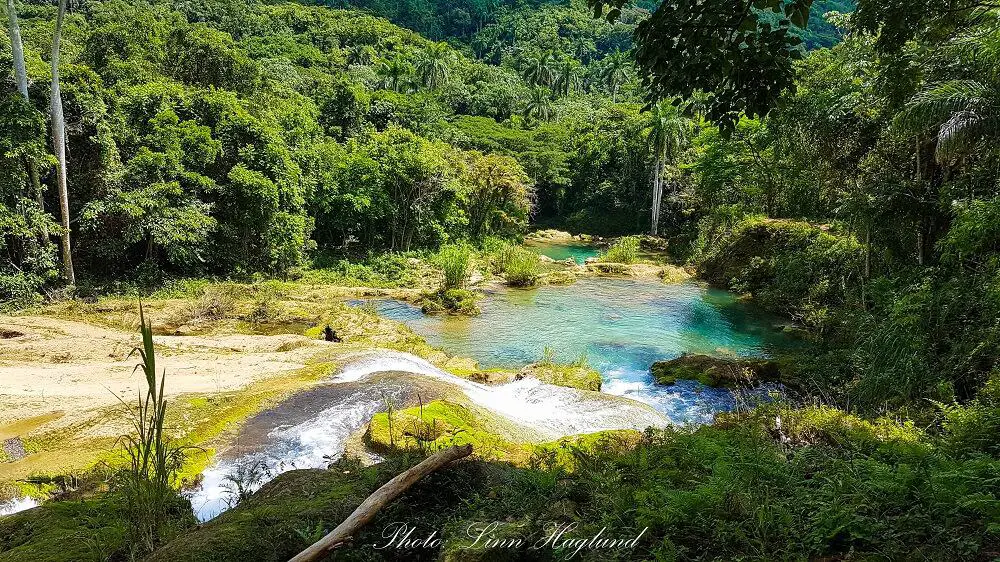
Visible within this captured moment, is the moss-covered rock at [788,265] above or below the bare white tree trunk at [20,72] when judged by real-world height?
below

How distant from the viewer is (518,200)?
34031 mm

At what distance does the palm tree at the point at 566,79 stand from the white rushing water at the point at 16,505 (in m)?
77.6

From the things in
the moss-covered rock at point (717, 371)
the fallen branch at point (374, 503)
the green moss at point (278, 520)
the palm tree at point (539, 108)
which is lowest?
the moss-covered rock at point (717, 371)

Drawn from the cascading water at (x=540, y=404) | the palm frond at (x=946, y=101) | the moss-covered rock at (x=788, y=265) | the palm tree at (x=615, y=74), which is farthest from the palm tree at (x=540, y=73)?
the palm frond at (x=946, y=101)

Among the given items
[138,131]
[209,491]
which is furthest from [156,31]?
[209,491]

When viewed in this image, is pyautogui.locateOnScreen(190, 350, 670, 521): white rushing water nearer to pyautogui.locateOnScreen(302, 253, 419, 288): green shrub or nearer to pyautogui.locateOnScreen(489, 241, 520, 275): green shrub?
pyautogui.locateOnScreen(302, 253, 419, 288): green shrub

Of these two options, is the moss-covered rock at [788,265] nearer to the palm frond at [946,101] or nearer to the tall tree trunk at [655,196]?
the palm frond at [946,101]

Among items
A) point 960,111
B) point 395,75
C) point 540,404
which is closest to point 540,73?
point 395,75

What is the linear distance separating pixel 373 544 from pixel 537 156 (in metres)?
47.2

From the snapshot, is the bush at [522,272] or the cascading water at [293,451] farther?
the bush at [522,272]

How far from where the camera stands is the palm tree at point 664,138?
1512 inches

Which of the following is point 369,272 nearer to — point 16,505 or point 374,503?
point 16,505

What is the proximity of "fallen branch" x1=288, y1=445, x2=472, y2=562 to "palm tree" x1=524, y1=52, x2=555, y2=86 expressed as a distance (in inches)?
3045

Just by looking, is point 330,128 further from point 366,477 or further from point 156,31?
point 366,477
